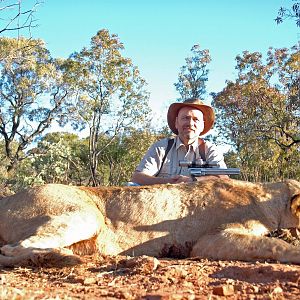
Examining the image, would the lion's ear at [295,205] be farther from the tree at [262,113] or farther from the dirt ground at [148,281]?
the tree at [262,113]

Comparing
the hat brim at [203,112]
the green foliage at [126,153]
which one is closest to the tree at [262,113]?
the green foliage at [126,153]

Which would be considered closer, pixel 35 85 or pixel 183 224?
pixel 183 224

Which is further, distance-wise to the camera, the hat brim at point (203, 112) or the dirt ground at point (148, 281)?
the hat brim at point (203, 112)

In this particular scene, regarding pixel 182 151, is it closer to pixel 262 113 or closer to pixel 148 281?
pixel 148 281

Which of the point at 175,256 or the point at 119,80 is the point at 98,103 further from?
the point at 175,256

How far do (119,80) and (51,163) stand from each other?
660 cm

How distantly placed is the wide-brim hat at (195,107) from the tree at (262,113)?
44.1 feet

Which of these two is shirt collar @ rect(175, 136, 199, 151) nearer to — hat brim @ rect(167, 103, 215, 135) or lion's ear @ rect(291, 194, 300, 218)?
hat brim @ rect(167, 103, 215, 135)

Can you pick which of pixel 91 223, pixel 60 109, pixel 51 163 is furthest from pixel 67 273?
pixel 60 109

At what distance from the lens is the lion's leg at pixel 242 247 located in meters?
3.97

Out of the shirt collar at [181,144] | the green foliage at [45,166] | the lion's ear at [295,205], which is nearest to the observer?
the lion's ear at [295,205]

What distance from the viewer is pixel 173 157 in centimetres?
672

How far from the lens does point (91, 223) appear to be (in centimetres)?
444

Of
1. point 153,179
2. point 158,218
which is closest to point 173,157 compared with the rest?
point 153,179
